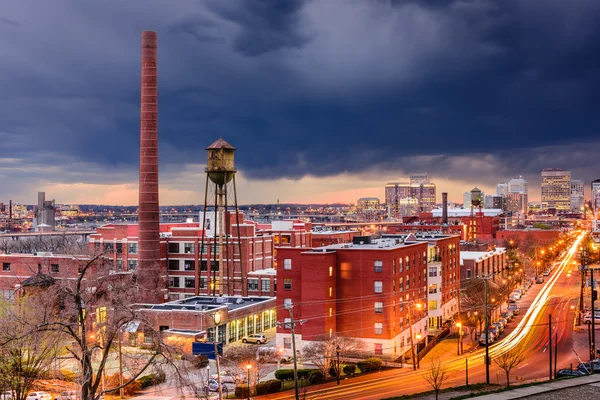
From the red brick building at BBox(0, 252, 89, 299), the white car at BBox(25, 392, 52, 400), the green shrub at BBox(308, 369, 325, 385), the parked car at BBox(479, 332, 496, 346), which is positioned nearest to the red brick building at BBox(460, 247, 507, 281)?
the parked car at BBox(479, 332, 496, 346)

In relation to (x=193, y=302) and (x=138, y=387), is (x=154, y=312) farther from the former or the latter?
(x=138, y=387)

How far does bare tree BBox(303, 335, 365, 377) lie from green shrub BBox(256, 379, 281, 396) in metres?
4.86

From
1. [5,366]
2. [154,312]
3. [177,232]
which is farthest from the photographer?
[177,232]

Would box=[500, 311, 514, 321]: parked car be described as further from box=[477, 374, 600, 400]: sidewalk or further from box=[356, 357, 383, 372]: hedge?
box=[477, 374, 600, 400]: sidewalk

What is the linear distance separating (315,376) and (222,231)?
141 ft

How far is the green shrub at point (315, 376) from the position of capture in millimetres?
49594

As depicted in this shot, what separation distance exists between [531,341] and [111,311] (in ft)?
163

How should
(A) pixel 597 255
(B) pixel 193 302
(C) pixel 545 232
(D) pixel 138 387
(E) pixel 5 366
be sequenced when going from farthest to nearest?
(C) pixel 545 232
(A) pixel 597 255
(B) pixel 193 302
(D) pixel 138 387
(E) pixel 5 366

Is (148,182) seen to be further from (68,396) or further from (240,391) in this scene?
(68,396)

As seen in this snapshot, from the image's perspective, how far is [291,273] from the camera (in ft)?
202

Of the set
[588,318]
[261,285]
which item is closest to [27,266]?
[261,285]

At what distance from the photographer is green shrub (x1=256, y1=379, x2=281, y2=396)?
46344 mm

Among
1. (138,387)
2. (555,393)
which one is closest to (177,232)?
(138,387)

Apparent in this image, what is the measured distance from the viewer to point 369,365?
5391 cm
